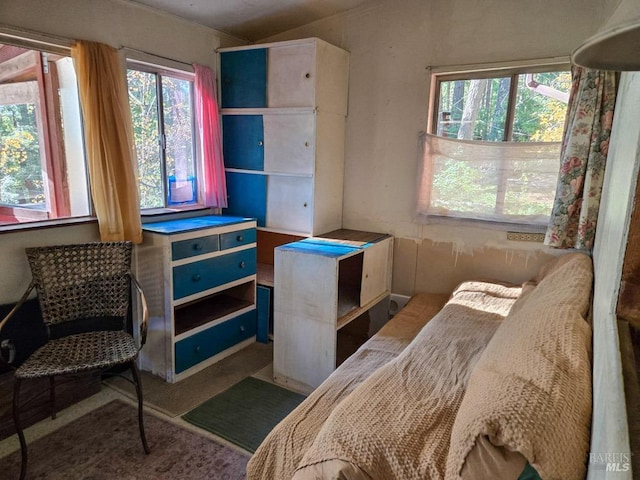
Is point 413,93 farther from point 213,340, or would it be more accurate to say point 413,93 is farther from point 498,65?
point 213,340

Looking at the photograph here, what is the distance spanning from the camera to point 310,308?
246cm

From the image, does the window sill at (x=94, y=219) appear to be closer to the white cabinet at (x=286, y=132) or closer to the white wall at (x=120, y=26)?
the white cabinet at (x=286, y=132)

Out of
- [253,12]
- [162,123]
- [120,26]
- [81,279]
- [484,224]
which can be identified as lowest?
[81,279]

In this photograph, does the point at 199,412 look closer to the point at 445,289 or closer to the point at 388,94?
the point at 445,289

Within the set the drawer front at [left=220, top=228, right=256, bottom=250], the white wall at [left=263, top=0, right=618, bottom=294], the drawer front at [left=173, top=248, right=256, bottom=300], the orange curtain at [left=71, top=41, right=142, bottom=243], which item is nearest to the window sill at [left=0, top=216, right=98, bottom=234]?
the orange curtain at [left=71, top=41, right=142, bottom=243]

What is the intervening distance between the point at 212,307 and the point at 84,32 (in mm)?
1897

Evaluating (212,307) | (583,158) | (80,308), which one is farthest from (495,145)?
(80,308)

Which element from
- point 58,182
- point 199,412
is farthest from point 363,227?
point 58,182

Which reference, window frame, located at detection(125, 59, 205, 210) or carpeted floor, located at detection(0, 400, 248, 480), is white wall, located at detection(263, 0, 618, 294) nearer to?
window frame, located at detection(125, 59, 205, 210)

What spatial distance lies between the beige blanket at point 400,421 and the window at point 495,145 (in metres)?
1.27

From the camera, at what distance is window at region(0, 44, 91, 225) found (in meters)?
2.17

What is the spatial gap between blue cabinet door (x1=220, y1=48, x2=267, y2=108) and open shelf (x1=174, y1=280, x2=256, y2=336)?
1.39 meters

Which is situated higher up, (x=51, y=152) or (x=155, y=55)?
(x=155, y=55)

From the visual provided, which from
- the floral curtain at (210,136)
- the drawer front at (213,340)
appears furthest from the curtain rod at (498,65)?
the drawer front at (213,340)
